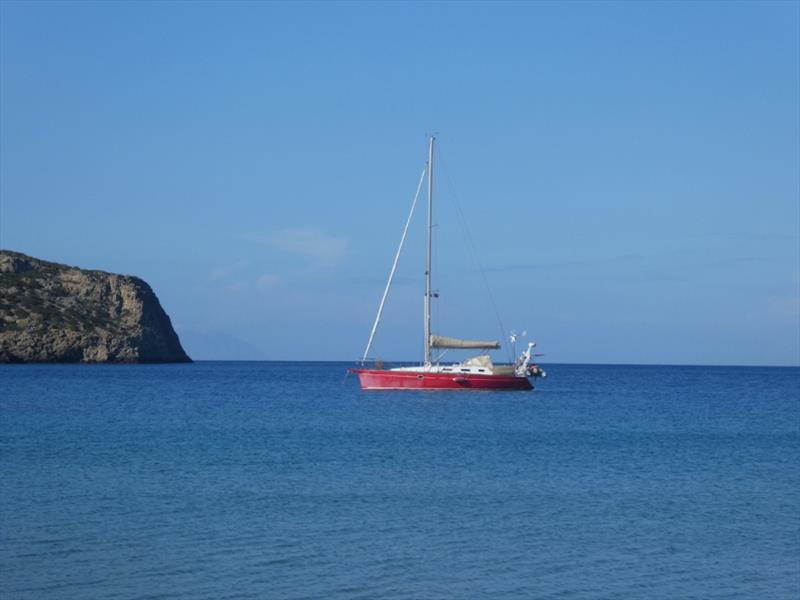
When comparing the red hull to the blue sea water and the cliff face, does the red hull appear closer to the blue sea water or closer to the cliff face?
the blue sea water

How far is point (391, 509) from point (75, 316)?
135684mm

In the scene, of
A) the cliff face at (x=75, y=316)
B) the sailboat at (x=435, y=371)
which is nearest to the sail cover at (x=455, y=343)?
the sailboat at (x=435, y=371)

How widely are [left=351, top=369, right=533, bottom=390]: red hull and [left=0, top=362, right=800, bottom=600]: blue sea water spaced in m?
13.3

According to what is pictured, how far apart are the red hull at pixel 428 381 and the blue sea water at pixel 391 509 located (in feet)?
43.6

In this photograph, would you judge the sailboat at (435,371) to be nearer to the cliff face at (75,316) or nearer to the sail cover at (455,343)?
the sail cover at (455,343)

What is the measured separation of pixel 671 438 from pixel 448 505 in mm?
24765

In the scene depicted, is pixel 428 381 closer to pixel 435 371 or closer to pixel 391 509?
pixel 435 371

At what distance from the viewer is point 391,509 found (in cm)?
2603

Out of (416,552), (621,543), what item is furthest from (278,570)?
(621,543)

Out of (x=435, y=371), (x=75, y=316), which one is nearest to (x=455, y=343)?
(x=435, y=371)

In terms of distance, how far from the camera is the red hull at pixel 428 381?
67250mm

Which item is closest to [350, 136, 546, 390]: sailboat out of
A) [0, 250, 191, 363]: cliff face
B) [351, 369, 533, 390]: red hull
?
[351, 369, 533, 390]: red hull

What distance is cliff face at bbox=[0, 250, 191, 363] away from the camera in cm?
14212

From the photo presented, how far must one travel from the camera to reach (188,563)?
19.9 metres
